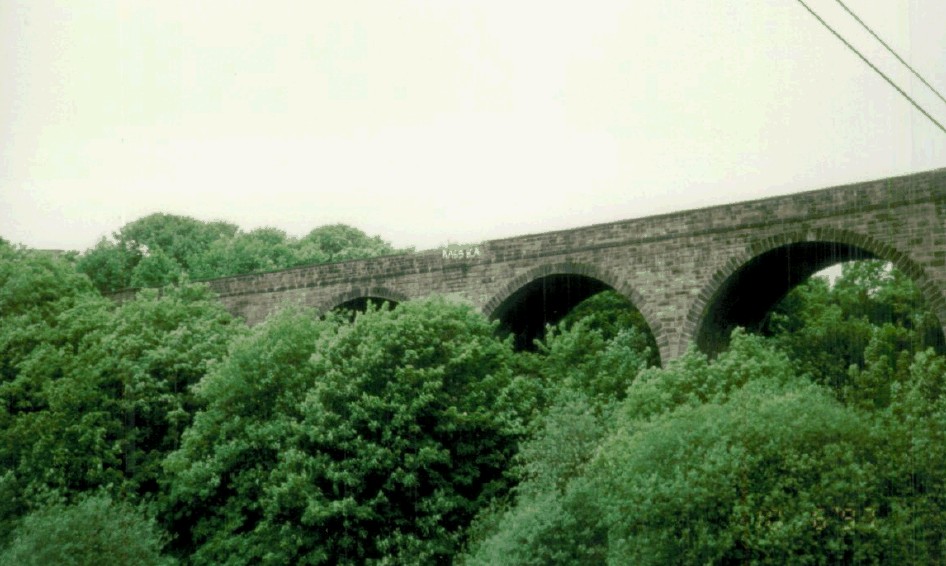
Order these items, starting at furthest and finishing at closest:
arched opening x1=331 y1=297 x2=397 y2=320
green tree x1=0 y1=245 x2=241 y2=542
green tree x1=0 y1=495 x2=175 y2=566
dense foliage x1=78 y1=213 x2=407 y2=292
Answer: dense foliage x1=78 y1=213 x2=407 y2=292, arched opening x1=331 y1=297 x2=397 y2=320, green tree x1=0 y1=245 x2=241 y2=542, green tree x1=0 y1=495 x2=175 y2=566

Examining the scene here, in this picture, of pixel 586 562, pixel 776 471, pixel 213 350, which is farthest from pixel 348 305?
pixel 776 471

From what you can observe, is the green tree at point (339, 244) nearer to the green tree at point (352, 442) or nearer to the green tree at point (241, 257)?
the green tree at point (241, 257)

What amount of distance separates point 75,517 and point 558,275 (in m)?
13.1

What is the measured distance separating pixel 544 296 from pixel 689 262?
5.40m

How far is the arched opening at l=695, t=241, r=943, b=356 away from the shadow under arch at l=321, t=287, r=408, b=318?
9132 mm

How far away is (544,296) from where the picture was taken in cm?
3112

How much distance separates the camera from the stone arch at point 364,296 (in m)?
32.4

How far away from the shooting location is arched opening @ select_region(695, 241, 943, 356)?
2567 centimetres

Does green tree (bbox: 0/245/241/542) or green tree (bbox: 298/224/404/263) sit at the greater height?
green tree (bbox: 298/224/404/263)

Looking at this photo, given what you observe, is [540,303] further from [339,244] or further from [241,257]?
[339,244]

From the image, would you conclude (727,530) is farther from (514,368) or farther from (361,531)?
(514,368)

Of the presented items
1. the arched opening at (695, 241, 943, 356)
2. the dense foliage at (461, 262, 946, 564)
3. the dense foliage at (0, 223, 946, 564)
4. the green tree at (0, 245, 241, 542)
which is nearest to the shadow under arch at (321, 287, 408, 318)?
the dense foliage at (0, 223, 946, 564)

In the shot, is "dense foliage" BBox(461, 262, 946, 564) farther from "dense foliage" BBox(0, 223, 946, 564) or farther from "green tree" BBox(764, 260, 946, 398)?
"green tree" BBox(764, 260, 946, 398)

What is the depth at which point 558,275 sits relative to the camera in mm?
29578
